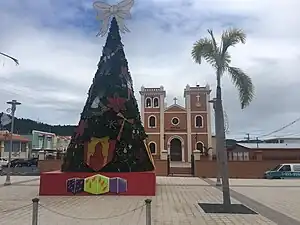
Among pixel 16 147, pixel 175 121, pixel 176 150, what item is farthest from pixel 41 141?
pixel 176 150

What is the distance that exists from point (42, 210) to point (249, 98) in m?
8.33

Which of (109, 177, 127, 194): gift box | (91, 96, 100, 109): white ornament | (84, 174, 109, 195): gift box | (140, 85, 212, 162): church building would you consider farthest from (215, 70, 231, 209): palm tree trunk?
(140, 85, 212, 162): church building

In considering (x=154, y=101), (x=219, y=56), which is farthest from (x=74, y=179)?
(x=154, y=101)

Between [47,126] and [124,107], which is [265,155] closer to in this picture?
[124,107]

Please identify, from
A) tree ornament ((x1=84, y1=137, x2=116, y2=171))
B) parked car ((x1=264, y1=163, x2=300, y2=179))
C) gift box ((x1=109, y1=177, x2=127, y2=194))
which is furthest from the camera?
parked car ((x1=264, y1=163, x2=300, y2=179))

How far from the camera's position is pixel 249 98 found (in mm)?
13898

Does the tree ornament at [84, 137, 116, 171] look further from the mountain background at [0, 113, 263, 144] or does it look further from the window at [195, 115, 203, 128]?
the mountain background at [0, 113, 263, 144]

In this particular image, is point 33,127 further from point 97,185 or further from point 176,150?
point 97,185

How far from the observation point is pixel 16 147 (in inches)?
2744

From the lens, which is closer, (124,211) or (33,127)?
(124,211)

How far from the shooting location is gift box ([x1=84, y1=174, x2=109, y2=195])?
15763 mm

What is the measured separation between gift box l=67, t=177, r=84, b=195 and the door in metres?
41.2

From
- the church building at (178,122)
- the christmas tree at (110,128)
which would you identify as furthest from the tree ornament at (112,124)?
the church building at (178,122)

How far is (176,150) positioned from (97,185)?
41.9m
